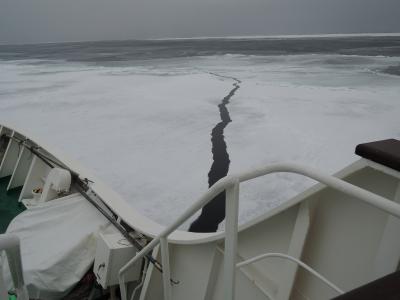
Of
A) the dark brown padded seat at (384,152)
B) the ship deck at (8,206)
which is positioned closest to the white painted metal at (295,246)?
the dark brown padded seat at (384,152)

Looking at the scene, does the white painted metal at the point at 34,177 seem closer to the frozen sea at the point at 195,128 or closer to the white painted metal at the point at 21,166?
the white painted metal at the point at 21,166

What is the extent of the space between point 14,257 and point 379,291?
1.05 metres

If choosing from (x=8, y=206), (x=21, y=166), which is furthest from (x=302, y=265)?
(x=21, y=166)

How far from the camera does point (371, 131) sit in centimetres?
552

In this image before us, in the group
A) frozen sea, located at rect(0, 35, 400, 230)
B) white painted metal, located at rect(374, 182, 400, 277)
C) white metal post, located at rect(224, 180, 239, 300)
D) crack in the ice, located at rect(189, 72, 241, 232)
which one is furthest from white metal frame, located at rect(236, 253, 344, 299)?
crack in the ice, located at rect(189, 72, 241, 232)

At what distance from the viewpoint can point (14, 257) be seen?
3.47ft

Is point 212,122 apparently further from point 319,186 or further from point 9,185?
point 319,186

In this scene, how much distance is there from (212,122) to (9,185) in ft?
12.4

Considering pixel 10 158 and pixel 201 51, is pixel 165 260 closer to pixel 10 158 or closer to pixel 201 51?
pixel 10 158

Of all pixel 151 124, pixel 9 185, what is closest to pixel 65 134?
pixel 151 124

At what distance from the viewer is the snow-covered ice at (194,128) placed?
3762mm

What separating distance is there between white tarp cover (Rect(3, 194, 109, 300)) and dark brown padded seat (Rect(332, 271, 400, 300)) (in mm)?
2185

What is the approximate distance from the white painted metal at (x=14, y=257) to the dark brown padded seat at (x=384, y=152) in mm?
1103

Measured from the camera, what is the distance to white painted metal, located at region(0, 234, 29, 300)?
0.99 meters
